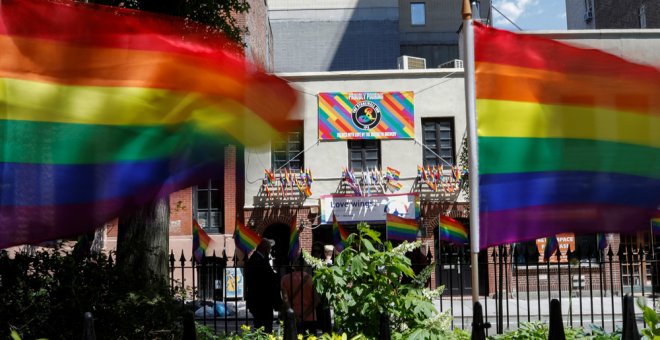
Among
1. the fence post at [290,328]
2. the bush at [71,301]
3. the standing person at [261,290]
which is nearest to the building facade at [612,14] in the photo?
the standing person at [261,290]

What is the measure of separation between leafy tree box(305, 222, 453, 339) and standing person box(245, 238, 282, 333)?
3914 millimetres

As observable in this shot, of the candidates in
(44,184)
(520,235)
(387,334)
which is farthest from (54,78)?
(520,235)

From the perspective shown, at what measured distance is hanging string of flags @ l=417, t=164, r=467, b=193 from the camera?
27.3 m

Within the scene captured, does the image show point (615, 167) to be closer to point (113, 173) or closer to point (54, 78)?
point (113, 173)

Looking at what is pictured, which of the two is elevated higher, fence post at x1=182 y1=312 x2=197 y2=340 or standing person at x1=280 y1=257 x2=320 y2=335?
fence post at x1=182 y1=312 x2=197 y2=340

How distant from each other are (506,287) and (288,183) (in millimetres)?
Answer: 16755

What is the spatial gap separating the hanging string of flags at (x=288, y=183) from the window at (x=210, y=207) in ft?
6.11

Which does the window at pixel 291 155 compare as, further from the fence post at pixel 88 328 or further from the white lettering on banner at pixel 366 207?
the fence post at pixel 88 328

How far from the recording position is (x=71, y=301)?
486 cm

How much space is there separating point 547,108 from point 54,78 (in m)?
3.27

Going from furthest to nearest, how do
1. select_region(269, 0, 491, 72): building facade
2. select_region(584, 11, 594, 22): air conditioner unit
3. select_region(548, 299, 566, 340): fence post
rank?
select_region(269, 0, 491, 72): building facade < select_region(584, 11, 594, 22): air conditioner unit < select_region(548, 299, 566, 340): fence post

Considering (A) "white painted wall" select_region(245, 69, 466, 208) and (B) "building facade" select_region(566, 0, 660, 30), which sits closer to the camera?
(A) "white painted wall" select_region(245, 69, 466, 208)

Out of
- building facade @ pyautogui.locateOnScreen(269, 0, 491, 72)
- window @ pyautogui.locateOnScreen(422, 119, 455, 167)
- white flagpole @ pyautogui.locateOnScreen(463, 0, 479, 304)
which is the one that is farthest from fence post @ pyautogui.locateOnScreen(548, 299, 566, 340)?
building facade @ pyautogui.locateOnScreen(269, 0, 491, 72)

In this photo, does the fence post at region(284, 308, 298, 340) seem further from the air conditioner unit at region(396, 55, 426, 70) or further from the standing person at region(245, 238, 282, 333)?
the air conditioner unit at region(396, 55, 426, 70)
